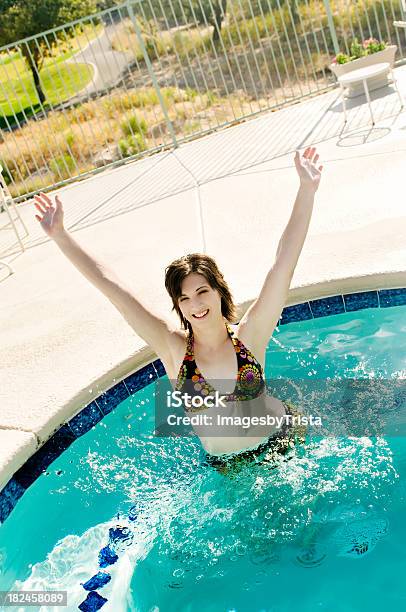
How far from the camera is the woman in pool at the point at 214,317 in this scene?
3000mm

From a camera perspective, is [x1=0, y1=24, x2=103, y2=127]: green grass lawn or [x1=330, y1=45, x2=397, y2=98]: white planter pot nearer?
[x1=330, y1=45, x2=397, y2=98]: white planter pot

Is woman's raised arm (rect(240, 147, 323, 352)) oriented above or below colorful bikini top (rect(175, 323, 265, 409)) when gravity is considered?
above

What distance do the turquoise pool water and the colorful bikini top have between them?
449 mm

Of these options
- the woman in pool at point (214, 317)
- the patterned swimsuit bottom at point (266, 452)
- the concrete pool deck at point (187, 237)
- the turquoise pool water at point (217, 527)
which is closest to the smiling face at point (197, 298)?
the woman in pool at point (214, 317)

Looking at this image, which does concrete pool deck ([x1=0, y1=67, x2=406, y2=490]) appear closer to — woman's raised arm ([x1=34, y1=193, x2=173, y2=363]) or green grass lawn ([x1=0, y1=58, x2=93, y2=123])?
woman's raised arm ([x1=34, y1=193, x2=173, y2=363])

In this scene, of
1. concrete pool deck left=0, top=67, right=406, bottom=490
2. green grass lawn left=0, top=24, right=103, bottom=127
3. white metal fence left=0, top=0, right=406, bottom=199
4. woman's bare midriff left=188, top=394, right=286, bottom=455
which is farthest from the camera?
green grass lawn left=0, top=24, right=103, bottom=127

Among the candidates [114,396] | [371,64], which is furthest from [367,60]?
[114,396]

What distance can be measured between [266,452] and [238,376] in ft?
1.51

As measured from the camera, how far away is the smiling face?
9.77 feet

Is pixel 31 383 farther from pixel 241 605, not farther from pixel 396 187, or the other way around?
pixel 396 187

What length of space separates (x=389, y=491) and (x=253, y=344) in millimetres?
874

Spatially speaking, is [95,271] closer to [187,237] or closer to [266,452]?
[266,452]

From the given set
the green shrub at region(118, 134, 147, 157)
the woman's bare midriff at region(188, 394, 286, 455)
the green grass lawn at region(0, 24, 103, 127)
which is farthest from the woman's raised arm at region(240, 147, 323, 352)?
the green grass lawn at region(0, 24, 103, 127)

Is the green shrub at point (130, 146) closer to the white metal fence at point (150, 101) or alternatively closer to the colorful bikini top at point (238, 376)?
the white metal fence at point (150, 101)
